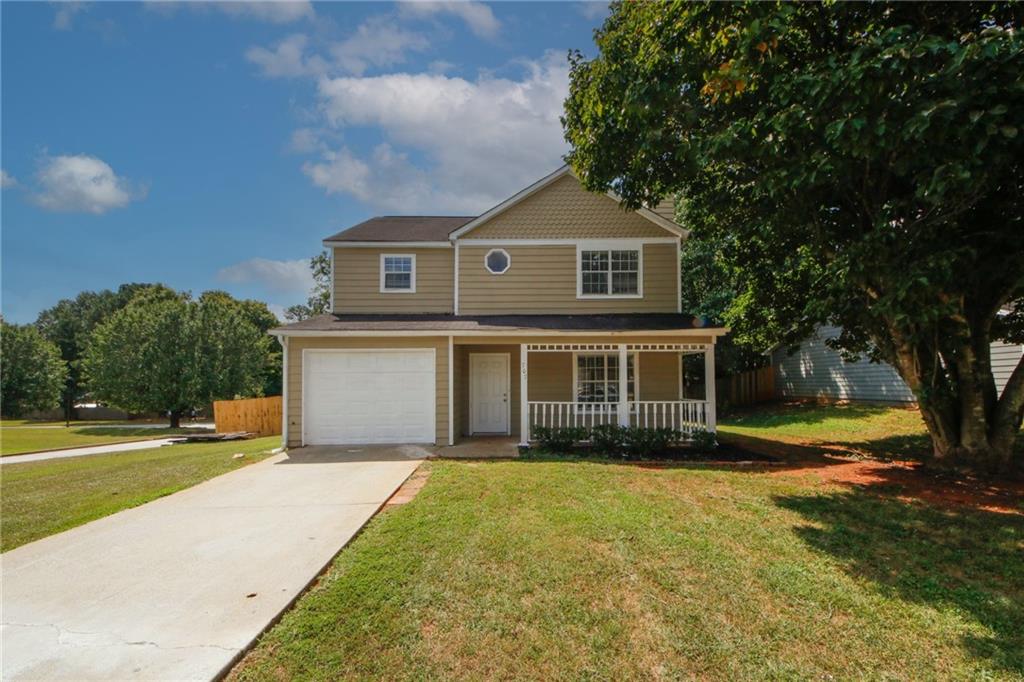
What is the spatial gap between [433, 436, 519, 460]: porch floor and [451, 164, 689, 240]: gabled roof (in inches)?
210

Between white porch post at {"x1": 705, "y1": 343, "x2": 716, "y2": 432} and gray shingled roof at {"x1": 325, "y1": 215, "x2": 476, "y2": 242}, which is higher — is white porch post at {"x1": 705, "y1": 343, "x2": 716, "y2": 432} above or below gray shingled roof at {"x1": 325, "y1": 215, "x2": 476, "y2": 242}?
below

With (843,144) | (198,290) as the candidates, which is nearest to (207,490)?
(843,144)

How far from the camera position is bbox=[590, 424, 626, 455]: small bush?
10086mm

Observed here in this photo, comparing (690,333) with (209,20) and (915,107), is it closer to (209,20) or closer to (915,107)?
(915,107)

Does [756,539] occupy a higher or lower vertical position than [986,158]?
lower

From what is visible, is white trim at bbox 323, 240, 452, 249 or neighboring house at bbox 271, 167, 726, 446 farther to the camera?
white trim at bbox 323, 240, 452, 249

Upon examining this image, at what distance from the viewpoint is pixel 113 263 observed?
3438 cm

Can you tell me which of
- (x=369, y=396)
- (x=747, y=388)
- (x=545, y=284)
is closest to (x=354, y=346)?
(x=369, y=396)

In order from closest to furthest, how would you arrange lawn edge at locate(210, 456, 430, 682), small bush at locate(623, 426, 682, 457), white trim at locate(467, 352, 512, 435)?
lawn edge at locate(210, 456, 430, 682)
small bush at locate(623, 426, 682, 457)
white trim at locate(467, 352, 512, 435)

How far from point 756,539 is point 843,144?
15.5ft

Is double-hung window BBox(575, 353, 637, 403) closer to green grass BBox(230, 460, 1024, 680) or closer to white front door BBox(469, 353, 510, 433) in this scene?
white front door BBox(469, 353, 510, 433)

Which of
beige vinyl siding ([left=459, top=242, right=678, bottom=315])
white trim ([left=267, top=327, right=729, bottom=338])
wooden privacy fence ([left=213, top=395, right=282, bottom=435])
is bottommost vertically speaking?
wooden privacy fence ([left=213, top=395, right=282, bottom=435])

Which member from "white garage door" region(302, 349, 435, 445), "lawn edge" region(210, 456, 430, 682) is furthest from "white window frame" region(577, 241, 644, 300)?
"lawn edge" region(210, 456, 430, 682)

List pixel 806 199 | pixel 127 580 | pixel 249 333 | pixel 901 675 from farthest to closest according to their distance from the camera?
pixel 249 333, pixel 806 199, pixel 127 580, pixel 901 675
